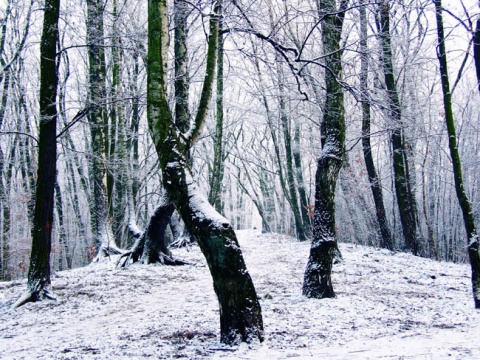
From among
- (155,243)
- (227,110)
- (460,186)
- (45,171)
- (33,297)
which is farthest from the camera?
(227,110)

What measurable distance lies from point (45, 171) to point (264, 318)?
4.37 m

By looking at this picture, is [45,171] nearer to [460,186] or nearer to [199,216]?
[199,216]

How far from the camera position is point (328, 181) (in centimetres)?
575

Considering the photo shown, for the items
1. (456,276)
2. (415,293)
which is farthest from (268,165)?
(415,293)

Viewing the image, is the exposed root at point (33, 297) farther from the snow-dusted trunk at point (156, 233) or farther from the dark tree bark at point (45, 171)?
the snow-dusted trunk at point (156, 233)

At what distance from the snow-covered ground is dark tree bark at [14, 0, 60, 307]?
1.35 feet

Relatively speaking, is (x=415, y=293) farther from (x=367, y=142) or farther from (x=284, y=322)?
(x=367, y=142)

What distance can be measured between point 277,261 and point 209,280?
3135mm

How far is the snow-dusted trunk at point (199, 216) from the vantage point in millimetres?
3457

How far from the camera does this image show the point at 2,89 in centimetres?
1585

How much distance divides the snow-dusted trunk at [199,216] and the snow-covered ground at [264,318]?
259mm

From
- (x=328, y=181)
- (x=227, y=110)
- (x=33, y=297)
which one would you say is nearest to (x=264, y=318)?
(x=328, y=181)

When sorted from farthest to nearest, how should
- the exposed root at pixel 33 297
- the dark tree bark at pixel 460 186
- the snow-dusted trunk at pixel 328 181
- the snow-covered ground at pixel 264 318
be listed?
the exposed root at pixel 33 297, the snow-dusted trunk at pixel 328 181, the dark tree bark at pixel 460 186, the snow-covered ground at pixel 264 318

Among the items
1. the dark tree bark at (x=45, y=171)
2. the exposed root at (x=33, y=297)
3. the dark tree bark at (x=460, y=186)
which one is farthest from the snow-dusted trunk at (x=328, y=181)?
the dark tree bark at (x=45, y=171)
